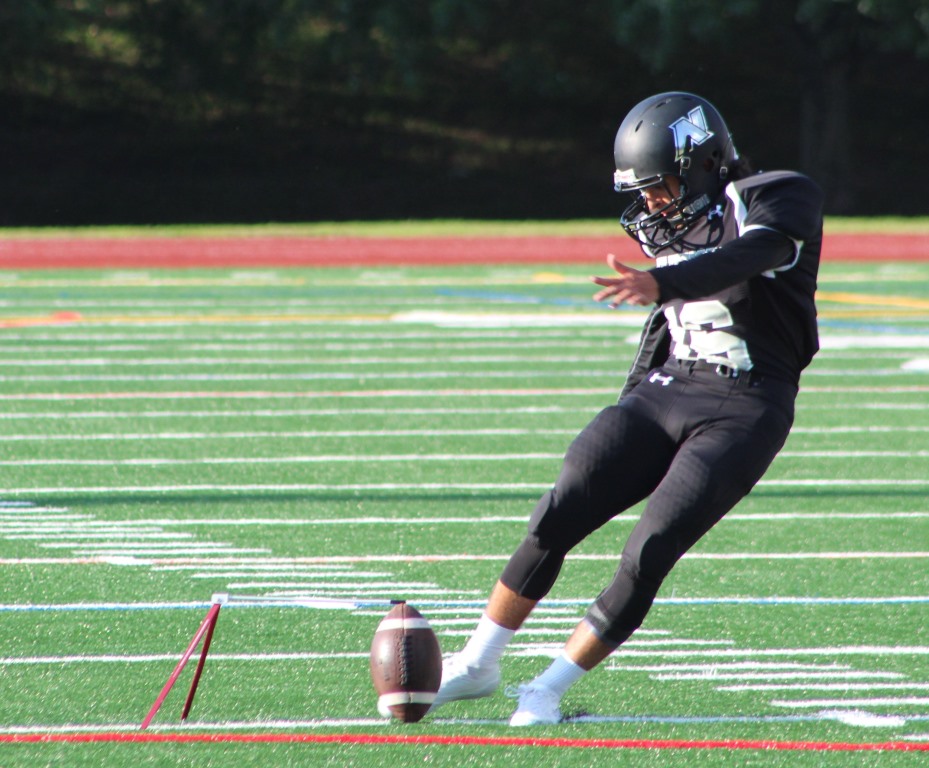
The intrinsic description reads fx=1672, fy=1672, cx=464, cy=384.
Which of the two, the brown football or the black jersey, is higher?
the black jersey

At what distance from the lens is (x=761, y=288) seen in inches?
178

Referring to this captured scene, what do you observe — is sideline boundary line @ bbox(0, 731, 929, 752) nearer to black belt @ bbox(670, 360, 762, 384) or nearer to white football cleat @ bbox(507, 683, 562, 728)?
white football cleat @ bbox(507, 683, 562, 728)

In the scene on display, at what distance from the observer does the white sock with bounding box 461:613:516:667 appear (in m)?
4.58

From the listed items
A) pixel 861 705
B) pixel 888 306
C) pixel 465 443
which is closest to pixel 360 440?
pixel 465 443

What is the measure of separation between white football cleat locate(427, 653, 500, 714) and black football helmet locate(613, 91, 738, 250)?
1.26 meters

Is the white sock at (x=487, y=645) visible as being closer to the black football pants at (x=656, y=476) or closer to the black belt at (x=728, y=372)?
the black football pants at (x=656, y=476)

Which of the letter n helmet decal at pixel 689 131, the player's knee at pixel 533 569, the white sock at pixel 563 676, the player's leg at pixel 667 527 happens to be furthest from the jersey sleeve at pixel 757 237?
the white sock at pixel 563 676

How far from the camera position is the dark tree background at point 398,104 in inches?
1324

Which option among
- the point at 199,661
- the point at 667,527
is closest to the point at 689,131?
the point at 667,527

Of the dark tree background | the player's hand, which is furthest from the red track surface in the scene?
the player's hand

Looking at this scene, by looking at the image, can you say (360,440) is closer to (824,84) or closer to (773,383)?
(773,383)

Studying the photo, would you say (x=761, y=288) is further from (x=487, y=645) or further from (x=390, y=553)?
(x=390, y=553)

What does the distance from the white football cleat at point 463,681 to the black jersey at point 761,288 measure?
1031 mm

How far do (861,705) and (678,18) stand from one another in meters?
27.3
